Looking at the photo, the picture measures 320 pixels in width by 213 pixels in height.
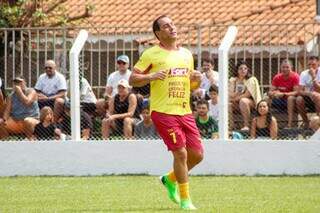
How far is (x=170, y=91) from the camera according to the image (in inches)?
564

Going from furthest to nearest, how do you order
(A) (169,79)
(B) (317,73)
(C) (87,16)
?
(C) (87,16) → (B) (317,73) → (A) (169,79)

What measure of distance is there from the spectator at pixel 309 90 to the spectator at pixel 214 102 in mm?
1379

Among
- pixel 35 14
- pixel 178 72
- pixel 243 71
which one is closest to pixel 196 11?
pixel 35 14

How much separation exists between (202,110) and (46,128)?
2728 millimetres

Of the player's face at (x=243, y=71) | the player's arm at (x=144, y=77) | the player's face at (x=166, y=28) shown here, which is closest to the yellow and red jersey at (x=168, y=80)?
the player's arm at (x=144, y=77)

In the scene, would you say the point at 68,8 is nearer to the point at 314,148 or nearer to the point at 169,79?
the point at 314,148

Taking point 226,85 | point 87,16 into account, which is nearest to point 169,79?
point 226,85

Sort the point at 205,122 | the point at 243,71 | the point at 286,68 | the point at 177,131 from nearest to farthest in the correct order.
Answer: the point at 177,131, the point at 286,68, the point at 243,71, the point at 205,122

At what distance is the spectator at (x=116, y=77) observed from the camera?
21047 millimetres

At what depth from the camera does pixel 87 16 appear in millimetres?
30266

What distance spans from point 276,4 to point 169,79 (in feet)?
57.2

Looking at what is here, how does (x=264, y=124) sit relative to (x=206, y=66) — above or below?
below

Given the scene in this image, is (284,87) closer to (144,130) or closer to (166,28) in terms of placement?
(144,130)

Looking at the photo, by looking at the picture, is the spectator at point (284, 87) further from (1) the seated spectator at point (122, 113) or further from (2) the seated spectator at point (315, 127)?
(1) the seated spectator at point (122, 113)
